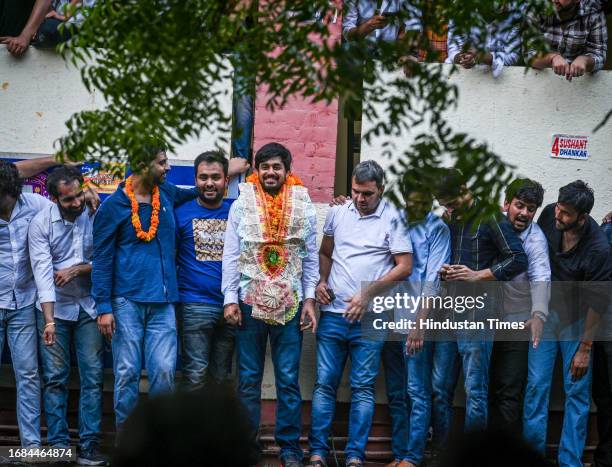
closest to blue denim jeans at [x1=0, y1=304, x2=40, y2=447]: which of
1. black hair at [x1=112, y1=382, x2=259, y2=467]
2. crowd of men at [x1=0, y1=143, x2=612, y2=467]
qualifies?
crowd of men at [x1=0, y1=143, x2=612, y2=467]

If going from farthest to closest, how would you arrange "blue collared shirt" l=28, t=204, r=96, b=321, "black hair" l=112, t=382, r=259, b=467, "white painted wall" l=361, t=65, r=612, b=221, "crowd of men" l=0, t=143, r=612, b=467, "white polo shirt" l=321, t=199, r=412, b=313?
"white painted wall" l=361, t=65, r=612, b=221, "white polo shirt" l=321, t=199, r=412, b=313, "blue collared shirt" l=28, t=204, r=96, b=321, "crowd of men" l=0, t=143, r=612, b=467, "black hair" l=112, t=382, r=259, b=467

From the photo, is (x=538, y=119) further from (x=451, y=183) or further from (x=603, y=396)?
(x=451, y=183)

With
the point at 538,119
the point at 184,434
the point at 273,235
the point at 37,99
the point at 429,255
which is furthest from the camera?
the point at 538,119

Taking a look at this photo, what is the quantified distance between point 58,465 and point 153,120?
438cm

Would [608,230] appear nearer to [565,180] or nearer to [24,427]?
[565,180]

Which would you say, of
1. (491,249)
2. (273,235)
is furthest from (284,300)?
(491,249)

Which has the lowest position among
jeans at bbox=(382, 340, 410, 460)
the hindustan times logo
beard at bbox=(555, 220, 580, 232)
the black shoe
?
the black shoe

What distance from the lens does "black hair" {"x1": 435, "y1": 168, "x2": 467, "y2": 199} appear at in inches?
187

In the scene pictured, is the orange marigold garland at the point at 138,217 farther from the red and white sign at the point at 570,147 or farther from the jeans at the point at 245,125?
the red and white sign at the point at 570,147

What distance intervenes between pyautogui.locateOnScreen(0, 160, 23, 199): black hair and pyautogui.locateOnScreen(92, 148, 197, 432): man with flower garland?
74 cm

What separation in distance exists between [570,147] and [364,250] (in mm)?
2347

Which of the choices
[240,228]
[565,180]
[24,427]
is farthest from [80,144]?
[565,180]

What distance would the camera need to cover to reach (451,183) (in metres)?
4.71

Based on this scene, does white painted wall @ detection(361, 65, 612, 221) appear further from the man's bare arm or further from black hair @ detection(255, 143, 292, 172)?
the man's bare arm
